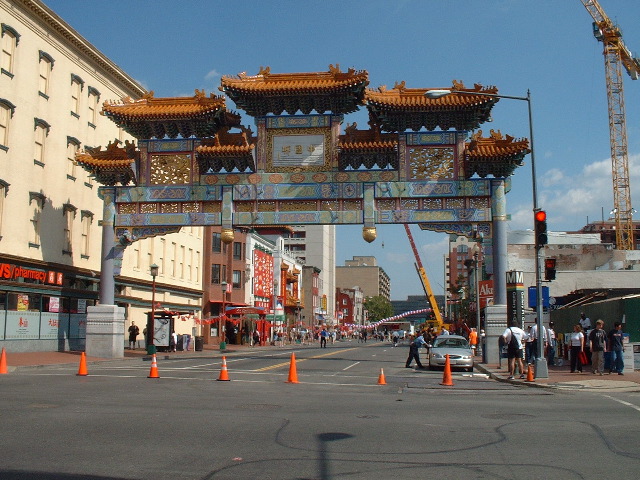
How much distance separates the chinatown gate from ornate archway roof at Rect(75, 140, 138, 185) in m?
0.06

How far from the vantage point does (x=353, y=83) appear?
102 feet

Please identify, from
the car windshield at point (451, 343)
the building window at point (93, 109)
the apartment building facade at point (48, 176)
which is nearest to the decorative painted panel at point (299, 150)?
the car windshield at point (451, 343)

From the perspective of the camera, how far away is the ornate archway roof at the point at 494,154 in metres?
30.8

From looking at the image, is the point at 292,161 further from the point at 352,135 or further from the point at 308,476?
the point at 308,476

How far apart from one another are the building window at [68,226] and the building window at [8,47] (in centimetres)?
801

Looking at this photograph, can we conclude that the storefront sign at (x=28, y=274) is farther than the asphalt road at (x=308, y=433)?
Yes

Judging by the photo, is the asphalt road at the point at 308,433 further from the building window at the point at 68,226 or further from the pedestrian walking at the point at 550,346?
the building window at the point at 68,226

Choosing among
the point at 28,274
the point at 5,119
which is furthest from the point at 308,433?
the point at 5,119

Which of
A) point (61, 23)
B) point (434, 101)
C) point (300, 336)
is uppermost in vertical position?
point (61, 23)

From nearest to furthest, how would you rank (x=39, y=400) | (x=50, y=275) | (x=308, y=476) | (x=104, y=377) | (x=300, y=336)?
(x=308, y=476) < (x=39, y=400) < (x=104, y=377) < (x=50, y=275) < (x=300, y=336)

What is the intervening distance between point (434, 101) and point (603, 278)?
3084cm

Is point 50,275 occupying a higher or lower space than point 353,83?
lower

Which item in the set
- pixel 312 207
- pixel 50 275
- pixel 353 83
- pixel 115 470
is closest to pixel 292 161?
pixel 312 207

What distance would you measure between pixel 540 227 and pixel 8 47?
25.9m
